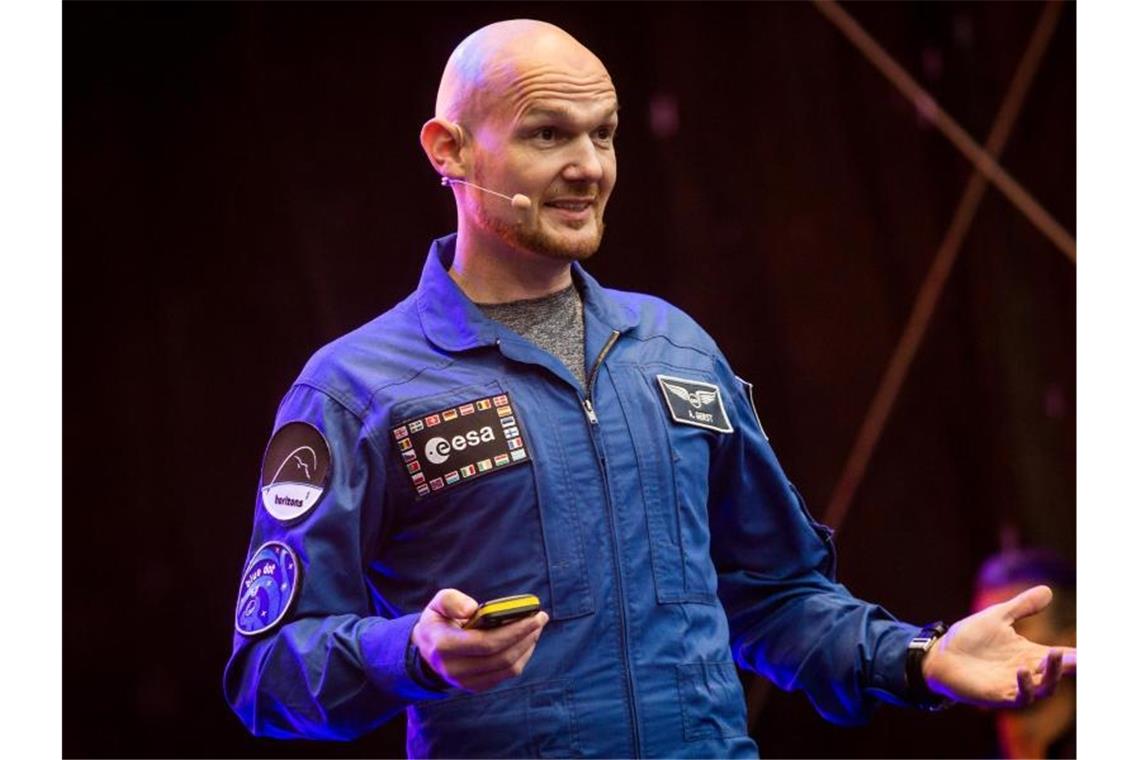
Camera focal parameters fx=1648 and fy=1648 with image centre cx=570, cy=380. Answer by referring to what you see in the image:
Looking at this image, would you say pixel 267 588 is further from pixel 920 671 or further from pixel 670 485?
pixel 920 671

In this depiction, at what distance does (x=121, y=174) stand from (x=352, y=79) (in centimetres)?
41

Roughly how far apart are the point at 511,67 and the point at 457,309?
11.7 inches

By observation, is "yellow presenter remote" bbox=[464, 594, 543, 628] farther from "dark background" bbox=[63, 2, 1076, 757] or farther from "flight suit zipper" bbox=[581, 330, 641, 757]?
"dark background" bbox=[63, 2, 1076, 757]

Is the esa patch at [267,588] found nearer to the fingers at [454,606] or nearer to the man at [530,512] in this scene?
the man at [530,512]

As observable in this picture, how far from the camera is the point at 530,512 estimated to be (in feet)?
6.17

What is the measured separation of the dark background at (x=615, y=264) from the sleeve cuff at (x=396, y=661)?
101cm

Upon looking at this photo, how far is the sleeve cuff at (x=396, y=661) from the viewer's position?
1712 mm

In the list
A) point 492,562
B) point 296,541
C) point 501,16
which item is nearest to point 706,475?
point 492,562

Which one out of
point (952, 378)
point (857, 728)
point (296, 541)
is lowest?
point (857, 728)

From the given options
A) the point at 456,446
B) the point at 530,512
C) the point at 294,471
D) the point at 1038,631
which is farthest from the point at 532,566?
the point at 1038,631

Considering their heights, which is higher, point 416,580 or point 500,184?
point 500,184

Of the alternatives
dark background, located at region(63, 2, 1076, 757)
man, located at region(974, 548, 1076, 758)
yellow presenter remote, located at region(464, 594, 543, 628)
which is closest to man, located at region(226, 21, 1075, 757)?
yellow presenter remote, located at region(464, 594, 543, 628)

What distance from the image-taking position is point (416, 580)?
1.90 metres
